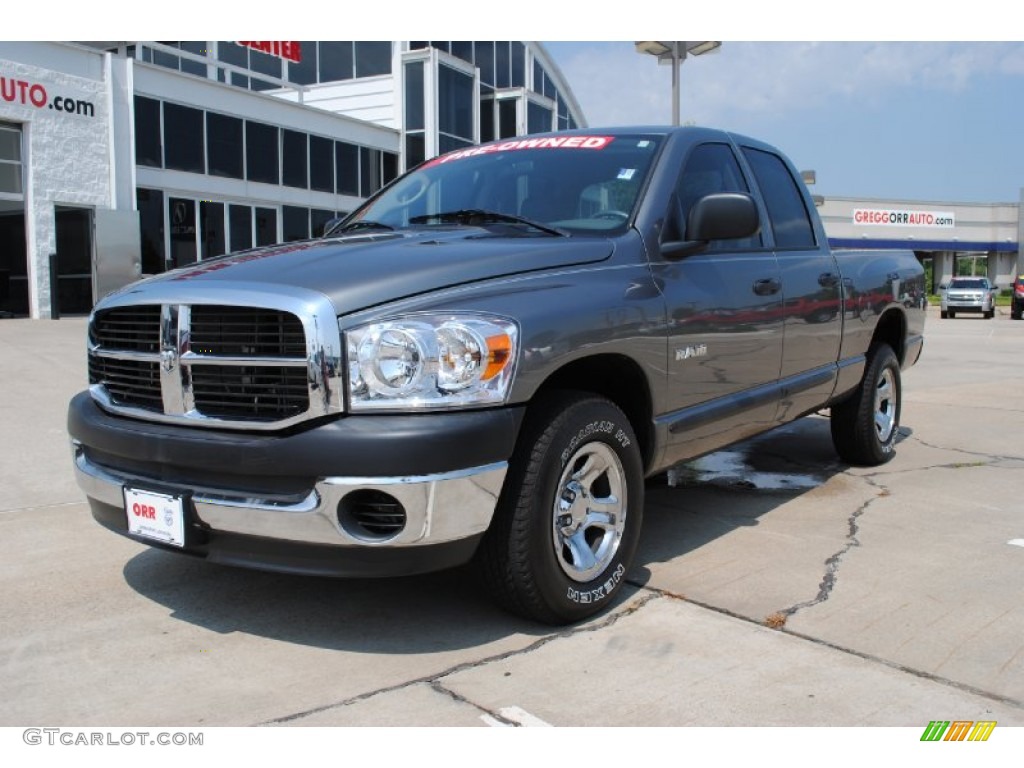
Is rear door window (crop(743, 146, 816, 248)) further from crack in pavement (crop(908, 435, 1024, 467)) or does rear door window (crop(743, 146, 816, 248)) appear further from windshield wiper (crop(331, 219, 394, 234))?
crack in pavement (crop(908, 435, 1024, 467))

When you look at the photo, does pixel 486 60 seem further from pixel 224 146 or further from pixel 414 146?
pixel 224 146

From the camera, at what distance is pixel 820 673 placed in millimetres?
3043

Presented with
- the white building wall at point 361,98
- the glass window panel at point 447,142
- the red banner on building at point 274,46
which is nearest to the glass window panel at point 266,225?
the red banner on building at point 274,46

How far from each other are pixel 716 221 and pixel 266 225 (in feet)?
70.6


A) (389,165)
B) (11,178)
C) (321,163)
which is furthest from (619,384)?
(389,165)

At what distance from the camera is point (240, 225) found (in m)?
23.2

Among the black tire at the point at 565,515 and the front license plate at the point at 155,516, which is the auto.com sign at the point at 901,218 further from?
the front license plate at the point at 155,516

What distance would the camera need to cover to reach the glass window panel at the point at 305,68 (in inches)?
1165

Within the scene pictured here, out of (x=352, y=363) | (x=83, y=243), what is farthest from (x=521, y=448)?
(x=83, y=243)

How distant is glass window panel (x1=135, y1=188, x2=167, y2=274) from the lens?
20750 mm

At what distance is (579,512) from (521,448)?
428mm

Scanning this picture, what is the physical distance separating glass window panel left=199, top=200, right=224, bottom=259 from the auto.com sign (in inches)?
1905

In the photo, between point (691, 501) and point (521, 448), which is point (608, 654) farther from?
point (691, 501)

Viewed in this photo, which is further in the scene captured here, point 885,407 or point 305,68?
point 305,68
